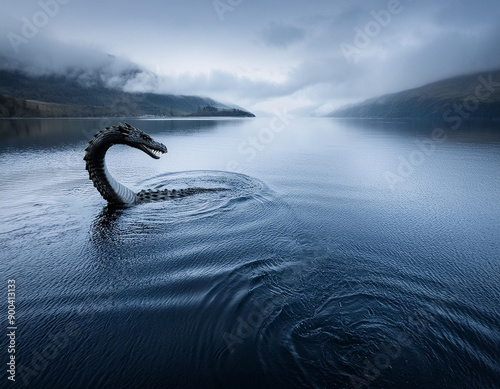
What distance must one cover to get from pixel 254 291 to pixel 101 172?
8.33m

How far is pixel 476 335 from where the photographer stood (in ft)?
14.7

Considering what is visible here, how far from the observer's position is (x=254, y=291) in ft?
18.2

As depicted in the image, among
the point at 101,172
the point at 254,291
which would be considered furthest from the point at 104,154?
the point at 254,291

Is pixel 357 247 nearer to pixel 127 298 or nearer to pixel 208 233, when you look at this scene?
pixel 208 233

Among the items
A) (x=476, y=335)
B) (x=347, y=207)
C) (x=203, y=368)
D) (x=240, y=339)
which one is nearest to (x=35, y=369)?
(x=203, y=368)

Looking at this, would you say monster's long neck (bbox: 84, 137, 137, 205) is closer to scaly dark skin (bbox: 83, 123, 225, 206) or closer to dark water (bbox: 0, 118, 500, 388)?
scaly dark skin (bbox: 83, 123, 225, 206)

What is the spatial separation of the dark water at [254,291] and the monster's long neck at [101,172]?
74 cm

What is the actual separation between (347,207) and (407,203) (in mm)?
2807

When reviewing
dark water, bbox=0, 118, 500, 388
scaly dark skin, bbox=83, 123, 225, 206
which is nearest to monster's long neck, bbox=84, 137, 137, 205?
scaly dark skin, bbox=83, 123, 225, 206

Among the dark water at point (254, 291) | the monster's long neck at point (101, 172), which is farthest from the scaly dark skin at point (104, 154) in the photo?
the dark water at point (254, 291)

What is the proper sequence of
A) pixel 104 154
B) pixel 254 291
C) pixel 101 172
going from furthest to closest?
pixel 104 154 → pixel 101 172 → pixel 254 291

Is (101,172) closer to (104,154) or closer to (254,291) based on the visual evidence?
(104,154)

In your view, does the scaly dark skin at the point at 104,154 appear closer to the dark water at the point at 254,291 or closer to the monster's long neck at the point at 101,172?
the monster's long neck at the point at 101,172

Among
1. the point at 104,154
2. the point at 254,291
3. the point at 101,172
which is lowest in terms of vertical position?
the point at 254,291
